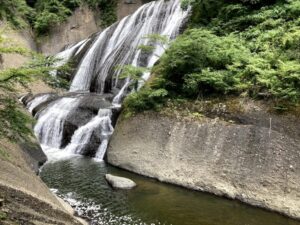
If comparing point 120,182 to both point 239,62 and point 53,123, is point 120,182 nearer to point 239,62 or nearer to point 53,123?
point 239,62

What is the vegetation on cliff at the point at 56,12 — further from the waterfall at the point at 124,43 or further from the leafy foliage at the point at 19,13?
the waterfall at the point at 124,43

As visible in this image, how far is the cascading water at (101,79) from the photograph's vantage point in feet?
57.9

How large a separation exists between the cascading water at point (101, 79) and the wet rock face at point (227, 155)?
10.4 ft

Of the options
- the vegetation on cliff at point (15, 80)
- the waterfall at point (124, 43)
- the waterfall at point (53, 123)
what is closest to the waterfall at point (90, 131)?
the waterfall at point (53, 123)

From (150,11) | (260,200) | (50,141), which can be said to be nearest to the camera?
(260,200)

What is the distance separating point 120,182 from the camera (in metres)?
12.8

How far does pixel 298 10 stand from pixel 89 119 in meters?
10.3

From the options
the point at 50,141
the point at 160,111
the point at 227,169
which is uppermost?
the point at 160,111

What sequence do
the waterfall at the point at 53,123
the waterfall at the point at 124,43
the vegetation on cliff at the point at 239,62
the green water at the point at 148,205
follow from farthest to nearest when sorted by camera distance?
the waterfall at the point at 124,43 → the waterfall at the point at 53,123 → the vegetation on cliff at the point at 239,62 → the green water at the point at 148,205

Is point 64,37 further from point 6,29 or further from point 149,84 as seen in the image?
point 6,29

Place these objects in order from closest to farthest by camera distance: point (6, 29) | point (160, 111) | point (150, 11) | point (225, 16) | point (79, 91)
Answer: point (6, 29), point (160, 111), point (225, 16), point (79, 91), point (150, 11)

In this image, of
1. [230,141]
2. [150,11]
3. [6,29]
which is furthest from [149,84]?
[150,11]

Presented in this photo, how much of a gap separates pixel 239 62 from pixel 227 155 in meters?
3.58

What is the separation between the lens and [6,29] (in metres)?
7.97
